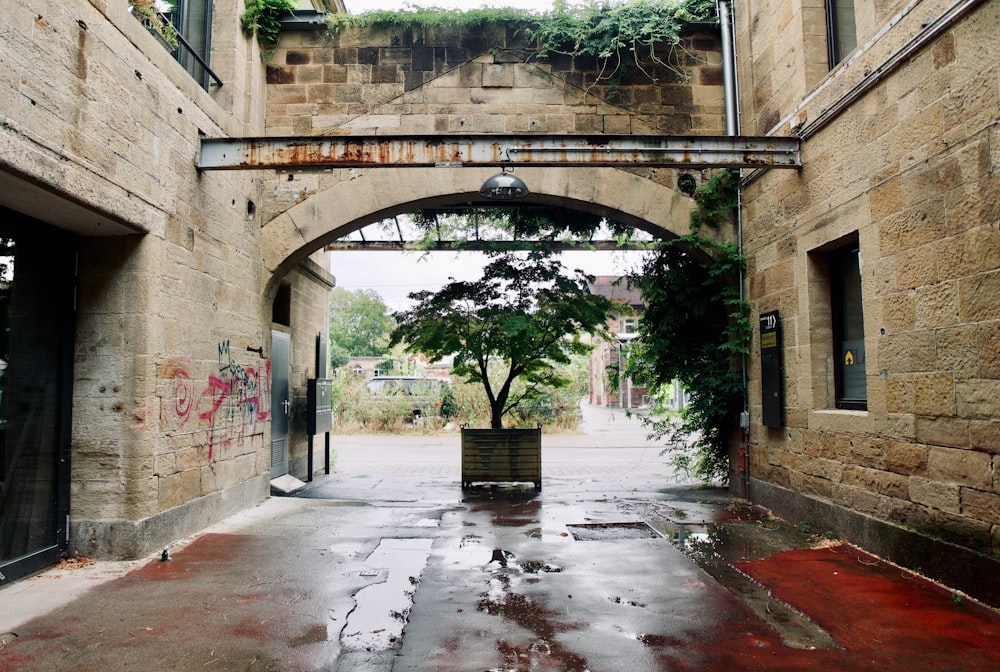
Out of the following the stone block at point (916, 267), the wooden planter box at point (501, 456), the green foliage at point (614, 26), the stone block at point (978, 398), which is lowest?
the wooden planter box at point (501, 456)

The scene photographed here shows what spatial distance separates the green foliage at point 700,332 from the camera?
317 inches

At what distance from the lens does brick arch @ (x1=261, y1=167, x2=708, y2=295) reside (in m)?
8.08

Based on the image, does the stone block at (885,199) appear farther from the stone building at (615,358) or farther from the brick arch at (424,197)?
the stone building at (615,358)

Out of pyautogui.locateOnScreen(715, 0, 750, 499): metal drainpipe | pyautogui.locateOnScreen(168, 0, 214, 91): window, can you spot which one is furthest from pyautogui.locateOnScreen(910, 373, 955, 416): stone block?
pyautogui.locateOnScreen(168, 0, 214, 91): window

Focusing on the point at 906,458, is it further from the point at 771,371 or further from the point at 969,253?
the point at 771,371

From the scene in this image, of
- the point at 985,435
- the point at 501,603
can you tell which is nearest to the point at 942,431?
the point at 985,435

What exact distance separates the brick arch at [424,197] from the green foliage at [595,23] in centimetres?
149

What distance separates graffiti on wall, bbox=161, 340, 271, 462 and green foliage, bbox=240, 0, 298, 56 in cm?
389

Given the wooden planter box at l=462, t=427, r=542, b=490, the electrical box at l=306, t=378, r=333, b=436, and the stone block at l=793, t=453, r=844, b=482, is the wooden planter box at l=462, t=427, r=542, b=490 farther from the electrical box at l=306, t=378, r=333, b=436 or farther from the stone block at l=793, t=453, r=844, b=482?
the stone block at l=793, t=453, r=844, b=482

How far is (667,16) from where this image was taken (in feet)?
27.0

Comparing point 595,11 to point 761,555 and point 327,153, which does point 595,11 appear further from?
point 761,555

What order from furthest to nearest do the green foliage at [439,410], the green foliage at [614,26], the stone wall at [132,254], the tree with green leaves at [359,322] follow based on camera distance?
the tree with green leaves at [359,322] < the green foliage at [439,410] < the green foliage at [614,26] < the stone wall at [132,254]

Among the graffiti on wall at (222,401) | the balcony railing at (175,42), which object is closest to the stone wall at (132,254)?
the graffiti on wall at (222,401)

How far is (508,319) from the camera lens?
9.70 m
